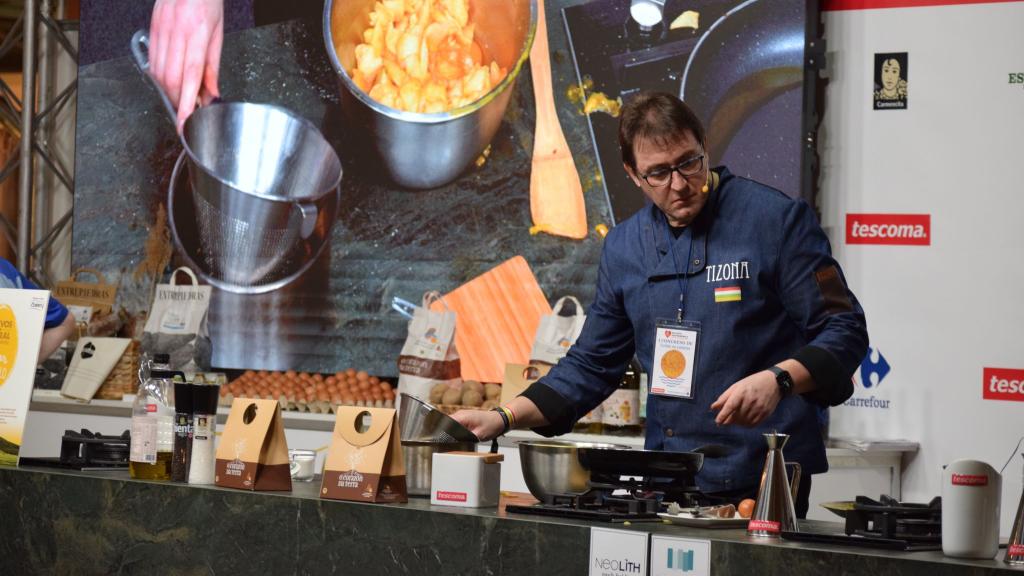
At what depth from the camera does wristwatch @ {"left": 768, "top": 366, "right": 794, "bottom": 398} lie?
7.68ft

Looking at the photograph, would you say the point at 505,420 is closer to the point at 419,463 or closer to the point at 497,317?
the point at 419,463

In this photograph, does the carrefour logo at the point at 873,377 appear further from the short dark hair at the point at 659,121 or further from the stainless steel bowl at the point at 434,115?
the short dark hair at the point at 659,121

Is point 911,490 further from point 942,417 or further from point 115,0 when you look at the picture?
point 115,0

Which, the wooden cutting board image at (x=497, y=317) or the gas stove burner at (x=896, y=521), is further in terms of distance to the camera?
the wooden cutting board image at (x=497, y=317)

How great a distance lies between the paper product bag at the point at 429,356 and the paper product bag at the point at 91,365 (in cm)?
139

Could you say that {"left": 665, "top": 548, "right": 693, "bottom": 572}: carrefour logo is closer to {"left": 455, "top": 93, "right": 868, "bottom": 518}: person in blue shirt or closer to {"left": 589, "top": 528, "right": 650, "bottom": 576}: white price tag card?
{"left": 589, "top": 528, "right": 650, "bottom": 576}: white price tag card

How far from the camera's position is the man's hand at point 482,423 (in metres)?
2.64

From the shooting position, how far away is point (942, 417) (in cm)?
447

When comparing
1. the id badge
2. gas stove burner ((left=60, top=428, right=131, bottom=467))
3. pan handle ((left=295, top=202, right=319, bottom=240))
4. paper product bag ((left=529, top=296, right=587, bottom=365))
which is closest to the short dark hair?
the id badge

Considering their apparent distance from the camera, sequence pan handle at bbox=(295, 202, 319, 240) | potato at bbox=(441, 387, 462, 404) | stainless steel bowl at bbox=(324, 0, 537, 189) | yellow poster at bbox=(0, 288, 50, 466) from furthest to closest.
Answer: pan handle at bbox=(295, 202, 319, 240)
stainless steel bowl at bbox=(324, 0, 537, 189)
potato at bbox=(441, 387, 462, 404)
yellow poster at bbox=(0, 288, 50, 466)

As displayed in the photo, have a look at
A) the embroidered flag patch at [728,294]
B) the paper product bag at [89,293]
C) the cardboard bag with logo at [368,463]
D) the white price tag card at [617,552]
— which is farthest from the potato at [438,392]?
the white price tag card at [617,552]

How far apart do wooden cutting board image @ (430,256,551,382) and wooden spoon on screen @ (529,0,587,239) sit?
0.74 feet

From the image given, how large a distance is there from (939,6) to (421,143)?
2105 mm

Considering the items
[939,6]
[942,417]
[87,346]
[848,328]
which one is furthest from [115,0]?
[848,328]
